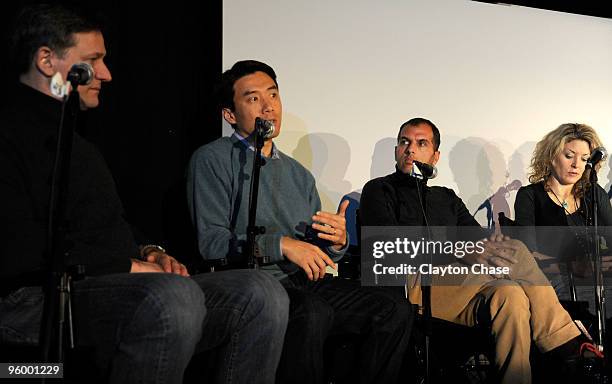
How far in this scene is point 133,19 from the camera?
125 inches

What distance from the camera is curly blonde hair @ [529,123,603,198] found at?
392 cm

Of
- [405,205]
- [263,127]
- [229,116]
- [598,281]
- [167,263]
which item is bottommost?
[598,281]

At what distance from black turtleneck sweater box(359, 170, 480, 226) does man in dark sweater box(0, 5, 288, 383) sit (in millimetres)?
1352

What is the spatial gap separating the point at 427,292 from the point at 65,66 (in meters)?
1.58

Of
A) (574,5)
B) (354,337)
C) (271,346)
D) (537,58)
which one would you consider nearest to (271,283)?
(271,346)

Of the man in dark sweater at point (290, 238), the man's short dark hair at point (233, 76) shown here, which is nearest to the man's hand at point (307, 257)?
the man in dark sweater at point (290, 238)

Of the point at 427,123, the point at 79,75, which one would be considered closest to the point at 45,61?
the point at 79,75

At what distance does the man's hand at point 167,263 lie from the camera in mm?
2016

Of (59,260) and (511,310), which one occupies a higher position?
(59,260)

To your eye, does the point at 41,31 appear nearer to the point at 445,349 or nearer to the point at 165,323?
the point at 165,323

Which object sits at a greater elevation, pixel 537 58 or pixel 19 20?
pixel 537 58

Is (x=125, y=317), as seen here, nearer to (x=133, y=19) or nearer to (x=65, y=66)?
(x=65, y=66)

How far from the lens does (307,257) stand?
2342 mm

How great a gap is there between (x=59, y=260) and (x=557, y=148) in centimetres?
314
